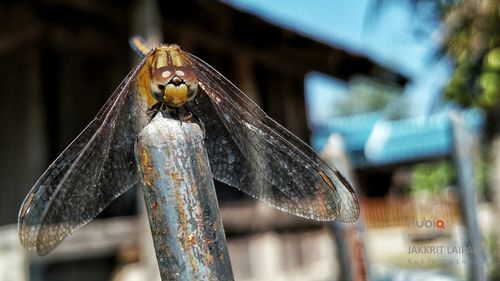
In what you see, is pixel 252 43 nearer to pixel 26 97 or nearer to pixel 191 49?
pixel 191 49

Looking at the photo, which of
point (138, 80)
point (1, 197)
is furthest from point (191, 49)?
point (138, 80)

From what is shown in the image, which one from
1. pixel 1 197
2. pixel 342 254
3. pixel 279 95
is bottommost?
pixel 342 254

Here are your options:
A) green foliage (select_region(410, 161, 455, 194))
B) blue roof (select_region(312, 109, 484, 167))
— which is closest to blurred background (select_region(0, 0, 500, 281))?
blue roof (select_region(312, 109, 484, 167))

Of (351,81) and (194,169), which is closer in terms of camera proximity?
(194,169)

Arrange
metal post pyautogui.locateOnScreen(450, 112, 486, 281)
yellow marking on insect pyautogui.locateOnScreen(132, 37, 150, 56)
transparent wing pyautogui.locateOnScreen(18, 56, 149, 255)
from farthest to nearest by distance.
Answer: metal post pyautogui.locateOnScreen(450, 112, 486, 281), yellow marking on insect pyautogui.locateOnScreen(132, 37, 150, 56), transparent wing pyautogui.locateOnScreen(18, 56, 149, 255)

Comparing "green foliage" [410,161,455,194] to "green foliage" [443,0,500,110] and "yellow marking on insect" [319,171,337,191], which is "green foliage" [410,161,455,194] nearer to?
"green foliage" [443,0,500,110]

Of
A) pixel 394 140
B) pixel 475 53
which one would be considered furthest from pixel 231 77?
pixel 394 140
